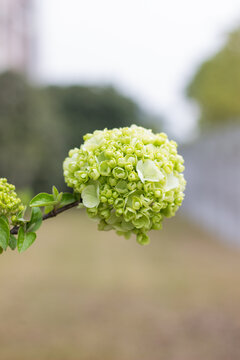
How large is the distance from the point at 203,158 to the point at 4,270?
5.73 meters

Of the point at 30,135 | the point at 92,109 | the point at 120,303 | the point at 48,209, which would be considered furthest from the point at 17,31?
the point at 48,209

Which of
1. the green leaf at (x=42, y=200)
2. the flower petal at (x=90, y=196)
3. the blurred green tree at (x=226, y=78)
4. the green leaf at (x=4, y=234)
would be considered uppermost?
the flower petal at (x=90, y=196)

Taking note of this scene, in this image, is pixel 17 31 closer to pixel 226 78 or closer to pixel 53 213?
pixel 226 78

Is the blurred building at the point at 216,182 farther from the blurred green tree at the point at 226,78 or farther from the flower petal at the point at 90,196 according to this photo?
the flower petal at the point at 90,196

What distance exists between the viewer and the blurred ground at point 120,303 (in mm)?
3994

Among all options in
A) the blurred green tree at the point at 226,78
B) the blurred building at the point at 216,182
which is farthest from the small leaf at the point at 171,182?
the blurred green tree at the point at 226,78

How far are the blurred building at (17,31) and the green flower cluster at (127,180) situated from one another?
17144 mm

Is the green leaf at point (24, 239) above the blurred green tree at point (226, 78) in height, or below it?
above

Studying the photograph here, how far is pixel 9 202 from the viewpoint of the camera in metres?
0.87

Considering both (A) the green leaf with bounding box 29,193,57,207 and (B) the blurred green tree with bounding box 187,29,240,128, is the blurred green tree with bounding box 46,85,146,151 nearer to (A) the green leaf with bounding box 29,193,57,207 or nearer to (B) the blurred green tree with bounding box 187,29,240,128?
(B) the blurred green tree with bounding box 187,29,240,128

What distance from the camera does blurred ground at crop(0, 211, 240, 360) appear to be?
3994mm

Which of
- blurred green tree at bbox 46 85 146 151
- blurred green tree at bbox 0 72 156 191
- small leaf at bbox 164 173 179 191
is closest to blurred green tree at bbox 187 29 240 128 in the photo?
blurred green tree at bbox 46 85 146 151

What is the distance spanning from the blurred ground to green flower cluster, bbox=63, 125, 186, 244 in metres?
3.13

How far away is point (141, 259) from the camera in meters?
6.93
